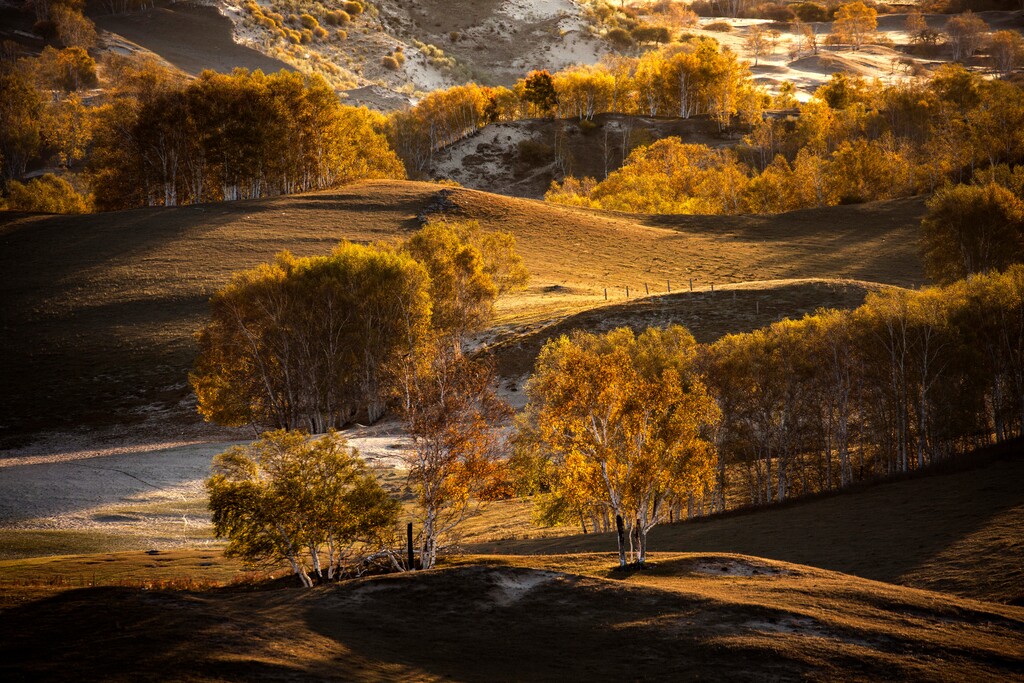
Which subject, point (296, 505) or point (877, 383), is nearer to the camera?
point (296, 505)

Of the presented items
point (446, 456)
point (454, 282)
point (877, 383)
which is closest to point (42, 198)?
point (454, 282)

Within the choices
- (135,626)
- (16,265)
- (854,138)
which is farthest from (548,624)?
(854,138)

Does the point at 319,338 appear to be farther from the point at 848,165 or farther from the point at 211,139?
the point at 848,165

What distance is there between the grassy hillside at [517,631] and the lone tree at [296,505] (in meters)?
3.61

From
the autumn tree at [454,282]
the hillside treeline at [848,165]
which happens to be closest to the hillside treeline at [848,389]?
the autumn tree at [454,282]

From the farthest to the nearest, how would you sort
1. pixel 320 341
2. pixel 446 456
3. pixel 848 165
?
pixel 848 165, pixel 320 341, pixel 446 456

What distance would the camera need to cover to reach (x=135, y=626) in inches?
1014

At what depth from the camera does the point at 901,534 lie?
147ft

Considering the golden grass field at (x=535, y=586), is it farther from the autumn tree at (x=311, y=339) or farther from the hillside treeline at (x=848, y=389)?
the hillside treeline at (x=848, y=389)

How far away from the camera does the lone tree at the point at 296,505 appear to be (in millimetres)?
37656

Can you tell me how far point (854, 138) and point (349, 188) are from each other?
121 meters

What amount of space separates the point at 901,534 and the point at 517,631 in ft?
83.1

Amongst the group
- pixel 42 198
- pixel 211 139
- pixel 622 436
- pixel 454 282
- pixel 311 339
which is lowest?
pixel 311 339

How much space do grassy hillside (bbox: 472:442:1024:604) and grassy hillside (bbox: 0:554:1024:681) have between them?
17.6ft
